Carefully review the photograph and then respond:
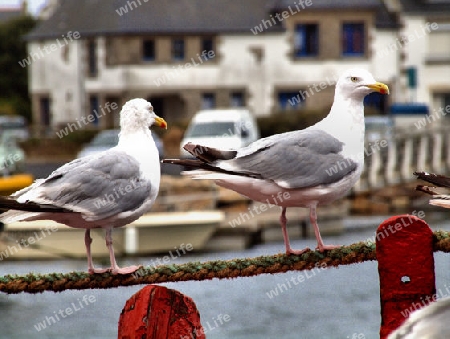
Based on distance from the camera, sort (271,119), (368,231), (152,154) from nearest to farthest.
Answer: (152,154) → (368,231) → (271,119)

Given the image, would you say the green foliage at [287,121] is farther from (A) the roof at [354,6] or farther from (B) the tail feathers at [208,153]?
(B) the tail feathers at [208,153]

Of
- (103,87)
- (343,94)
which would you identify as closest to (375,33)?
(103,87)

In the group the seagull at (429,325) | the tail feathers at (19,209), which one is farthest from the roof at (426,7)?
the seagull at (429,325)

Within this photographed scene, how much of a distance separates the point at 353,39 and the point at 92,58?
Answer: 13.3 m

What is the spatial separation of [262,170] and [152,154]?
1.80ft

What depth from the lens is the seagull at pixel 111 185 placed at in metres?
5.44

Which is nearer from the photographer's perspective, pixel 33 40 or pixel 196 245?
pixel 196 245

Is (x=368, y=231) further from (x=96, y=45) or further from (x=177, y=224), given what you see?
(x=96, y=45)

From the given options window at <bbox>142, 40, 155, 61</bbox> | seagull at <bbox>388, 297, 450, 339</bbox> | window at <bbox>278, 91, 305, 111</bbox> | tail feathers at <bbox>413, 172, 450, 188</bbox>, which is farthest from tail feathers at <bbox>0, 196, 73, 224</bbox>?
window at <bbox>142, 40, 155, 61</bbox>

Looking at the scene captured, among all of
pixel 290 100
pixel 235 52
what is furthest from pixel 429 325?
pixel 235 52

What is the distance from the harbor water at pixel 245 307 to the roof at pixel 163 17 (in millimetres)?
28695

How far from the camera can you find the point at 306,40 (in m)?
58.1

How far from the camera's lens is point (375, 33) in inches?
2267

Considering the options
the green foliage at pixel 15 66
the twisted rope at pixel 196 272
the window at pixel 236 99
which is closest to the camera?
the twisted rope at pixel 196 272
